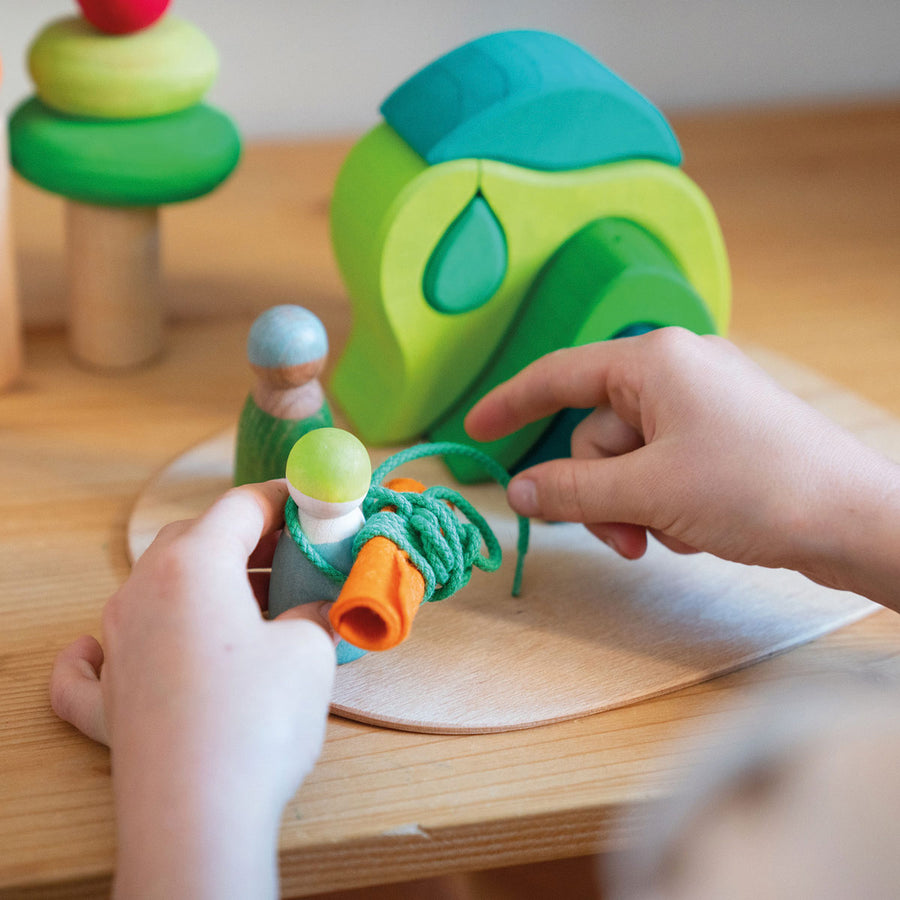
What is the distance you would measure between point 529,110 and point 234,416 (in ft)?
0.97

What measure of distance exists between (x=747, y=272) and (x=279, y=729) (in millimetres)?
734

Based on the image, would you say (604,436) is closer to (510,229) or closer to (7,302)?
(510,229)

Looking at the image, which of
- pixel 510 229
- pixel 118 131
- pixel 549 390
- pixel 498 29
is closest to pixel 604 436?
pixel 549 390

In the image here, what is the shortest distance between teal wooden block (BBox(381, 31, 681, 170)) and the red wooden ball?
7.1 inches

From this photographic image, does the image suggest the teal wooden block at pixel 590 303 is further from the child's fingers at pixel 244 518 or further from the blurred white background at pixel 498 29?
the blurred white background at pixel 498 29

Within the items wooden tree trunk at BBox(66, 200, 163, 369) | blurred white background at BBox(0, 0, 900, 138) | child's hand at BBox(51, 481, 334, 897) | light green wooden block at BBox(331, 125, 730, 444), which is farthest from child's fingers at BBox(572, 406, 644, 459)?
blurred white background at BBox(0, 0, 900, 138)

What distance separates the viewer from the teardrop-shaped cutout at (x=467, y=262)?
632 millimetres

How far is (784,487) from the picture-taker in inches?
20.2

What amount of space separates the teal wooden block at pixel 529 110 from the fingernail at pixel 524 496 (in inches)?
8.0

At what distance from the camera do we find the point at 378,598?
0.42 m

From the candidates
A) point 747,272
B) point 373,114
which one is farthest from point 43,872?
point 373,114

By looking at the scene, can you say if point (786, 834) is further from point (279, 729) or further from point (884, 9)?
point (884, 9)

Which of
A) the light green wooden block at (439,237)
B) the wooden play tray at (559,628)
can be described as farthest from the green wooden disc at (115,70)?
the wooden play tray at (559,628)

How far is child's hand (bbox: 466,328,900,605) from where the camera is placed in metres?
0.51
